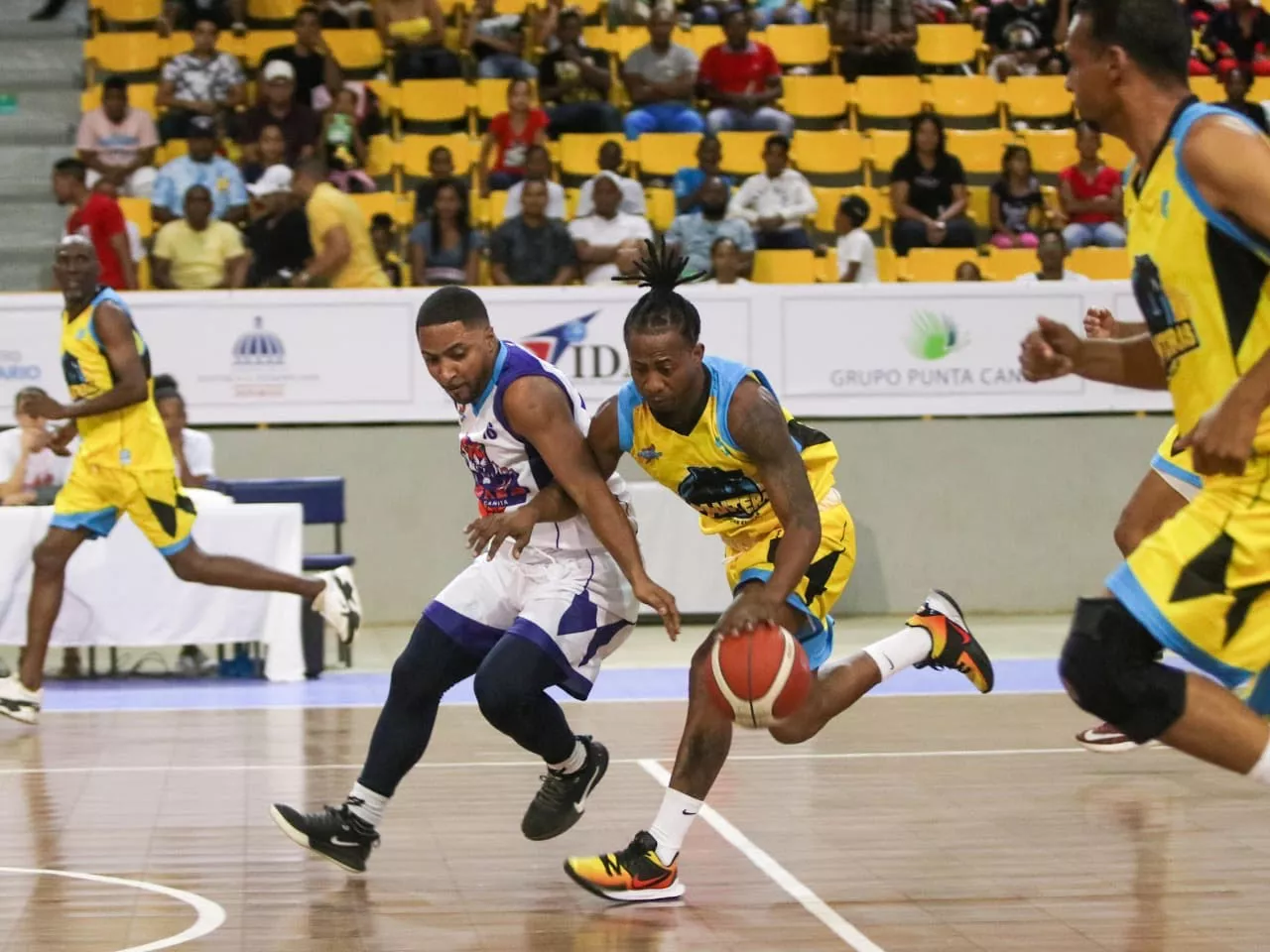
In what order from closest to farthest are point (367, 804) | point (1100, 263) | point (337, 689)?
point (367, 804) → point (337, 689) → point (1100, 263)

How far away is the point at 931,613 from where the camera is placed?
257 inches

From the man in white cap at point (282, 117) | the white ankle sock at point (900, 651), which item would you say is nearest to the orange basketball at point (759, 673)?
the white ankle sock at point (900, 651)

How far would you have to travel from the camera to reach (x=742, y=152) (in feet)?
49.6

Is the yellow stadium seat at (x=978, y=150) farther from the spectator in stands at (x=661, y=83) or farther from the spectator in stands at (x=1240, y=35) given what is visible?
the spectator in stands at (x=1240, y=35)

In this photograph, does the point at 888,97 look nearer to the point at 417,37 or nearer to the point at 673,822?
the point at 417,37

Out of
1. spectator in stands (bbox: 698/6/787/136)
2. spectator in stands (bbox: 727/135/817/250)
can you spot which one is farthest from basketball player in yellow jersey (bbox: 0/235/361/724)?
spectator in stands (bbox: 698/6/787/136)

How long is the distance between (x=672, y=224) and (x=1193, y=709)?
33.9 feet

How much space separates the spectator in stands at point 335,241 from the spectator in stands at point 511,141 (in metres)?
1.45

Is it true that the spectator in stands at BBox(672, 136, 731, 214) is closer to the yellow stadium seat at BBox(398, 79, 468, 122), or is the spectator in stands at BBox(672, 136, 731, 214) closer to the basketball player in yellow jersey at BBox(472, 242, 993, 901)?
the yellow stadium seat at BBox(398, 79, 468, 122)

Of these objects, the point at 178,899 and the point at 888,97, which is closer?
the point at 178,899

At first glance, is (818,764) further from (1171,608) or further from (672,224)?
(672,224)

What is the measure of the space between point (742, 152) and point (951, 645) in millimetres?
9242

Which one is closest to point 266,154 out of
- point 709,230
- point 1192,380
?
point 709,230

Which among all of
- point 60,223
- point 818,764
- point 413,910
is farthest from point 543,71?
point 413,910
